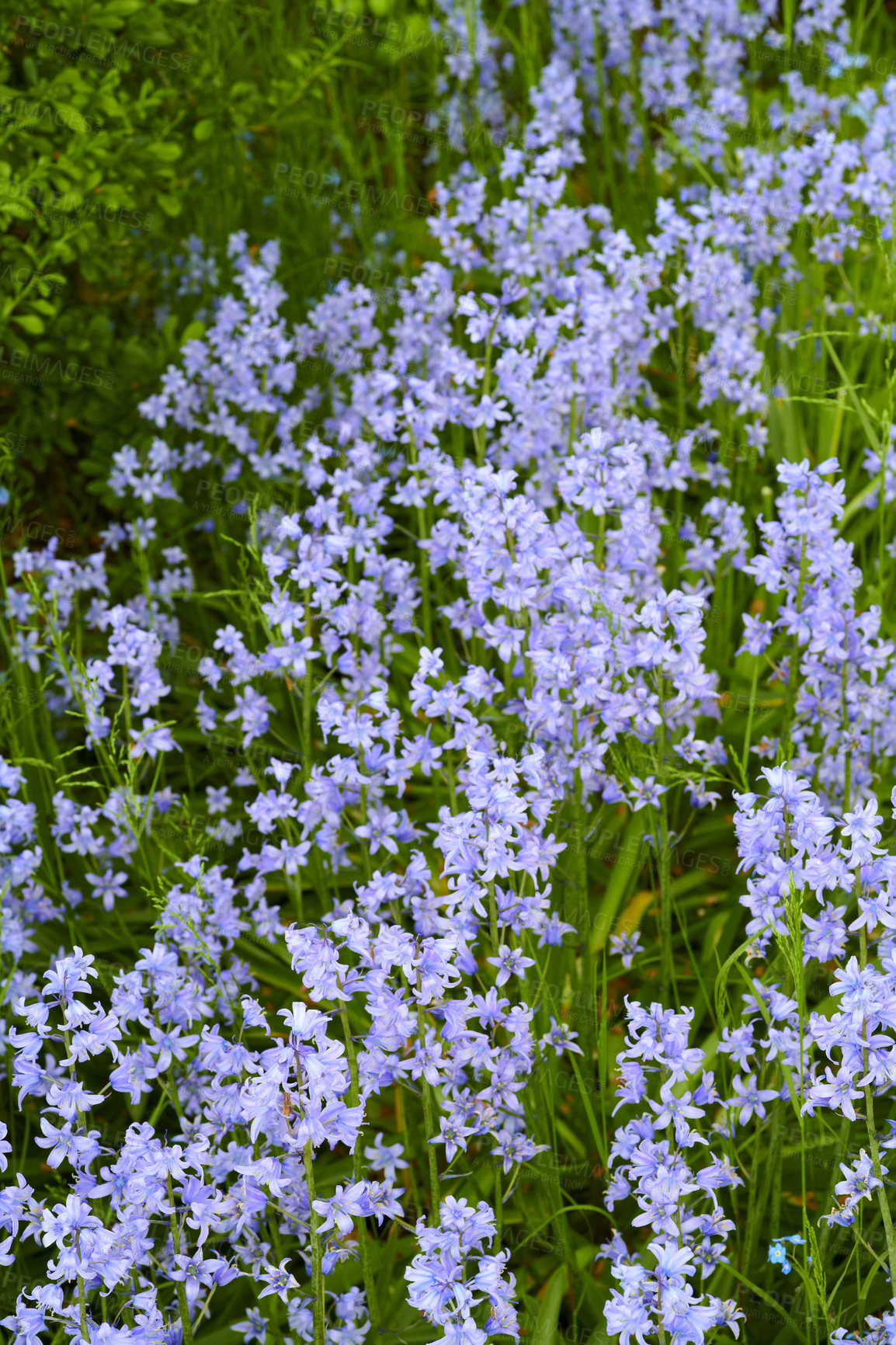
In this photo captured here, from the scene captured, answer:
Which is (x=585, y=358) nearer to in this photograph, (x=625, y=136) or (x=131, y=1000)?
(x=131, y=1000)

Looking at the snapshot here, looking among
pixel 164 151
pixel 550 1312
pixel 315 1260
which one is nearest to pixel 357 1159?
pixel 315 1260

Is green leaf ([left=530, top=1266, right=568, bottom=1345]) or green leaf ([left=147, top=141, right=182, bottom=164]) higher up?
green leaf ([left=147, top=141, right=182, bottom=164])

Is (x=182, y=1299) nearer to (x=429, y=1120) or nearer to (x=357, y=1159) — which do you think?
(x=357, y=1159)

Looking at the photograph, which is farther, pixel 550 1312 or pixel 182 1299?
pixel 550 1312

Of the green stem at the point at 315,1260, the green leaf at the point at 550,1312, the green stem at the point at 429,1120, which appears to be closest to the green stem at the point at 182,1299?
the green stem at the point at 315,1260

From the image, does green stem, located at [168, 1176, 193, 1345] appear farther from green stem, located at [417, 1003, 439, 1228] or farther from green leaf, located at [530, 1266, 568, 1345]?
green leaf, located at [530, 1266, 568, 1345]

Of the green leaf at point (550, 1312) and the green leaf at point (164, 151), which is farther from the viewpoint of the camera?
the green leaf at point (164, 151)

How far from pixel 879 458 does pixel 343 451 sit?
187 centimetres

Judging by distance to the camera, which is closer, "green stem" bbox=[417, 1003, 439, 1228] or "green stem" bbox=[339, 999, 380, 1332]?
"green stem" bbox=[339, 999, 380, 1332]

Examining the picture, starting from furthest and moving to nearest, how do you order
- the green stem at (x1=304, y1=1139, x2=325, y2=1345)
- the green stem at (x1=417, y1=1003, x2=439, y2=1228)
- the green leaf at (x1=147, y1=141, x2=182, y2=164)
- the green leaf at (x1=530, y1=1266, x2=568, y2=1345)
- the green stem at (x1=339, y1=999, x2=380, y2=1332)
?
the green leaf at (x1=147, y1=141, x2=182, y2=164) < the green leaf at (x1=530, y1=1266, x2=568, y2=1345) < the green stem at (x1=417, y1=1003, x2=439, y2=1228) < the green stem at (x1=339, y1=999, x2=380, y2=1332) < the green stem at (x1=304, y1=1139, x2=325, y2=1345)

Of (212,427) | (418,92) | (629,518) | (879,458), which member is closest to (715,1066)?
(629,518)

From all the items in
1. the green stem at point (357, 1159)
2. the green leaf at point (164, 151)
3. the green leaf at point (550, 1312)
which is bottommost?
the green leaf at point (550, 1312)

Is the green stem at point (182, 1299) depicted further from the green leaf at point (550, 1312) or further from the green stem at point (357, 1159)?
the green leaf at point (550, 1312)

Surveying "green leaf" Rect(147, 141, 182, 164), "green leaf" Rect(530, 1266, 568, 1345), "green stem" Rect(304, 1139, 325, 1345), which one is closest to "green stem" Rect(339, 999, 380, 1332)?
"green stem" Rect(304, 1139, 325, 1345)
